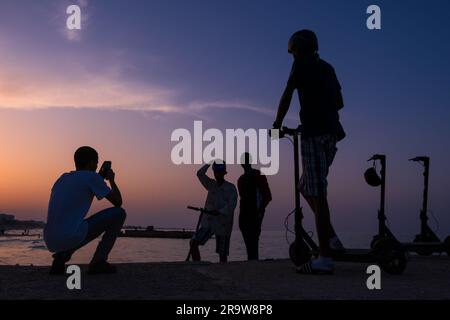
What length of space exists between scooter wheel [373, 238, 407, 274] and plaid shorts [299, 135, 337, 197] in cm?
110

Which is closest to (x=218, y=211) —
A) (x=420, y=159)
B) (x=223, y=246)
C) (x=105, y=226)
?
(x=223, y=246)

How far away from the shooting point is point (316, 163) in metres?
5.64

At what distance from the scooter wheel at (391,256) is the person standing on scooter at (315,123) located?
0.66 metres

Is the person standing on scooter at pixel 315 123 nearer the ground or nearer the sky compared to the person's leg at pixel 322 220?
nearer the sky

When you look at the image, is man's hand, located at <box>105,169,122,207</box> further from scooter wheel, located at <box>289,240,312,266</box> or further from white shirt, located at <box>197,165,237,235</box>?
white shirt, located at <box>197,165,237,235</box>

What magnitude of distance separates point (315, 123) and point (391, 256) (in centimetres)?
183

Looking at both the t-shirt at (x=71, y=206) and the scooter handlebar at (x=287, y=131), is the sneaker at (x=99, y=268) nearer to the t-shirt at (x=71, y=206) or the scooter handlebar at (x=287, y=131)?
the t-shirt at (x=71, y=206)

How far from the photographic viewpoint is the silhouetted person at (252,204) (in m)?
9.60

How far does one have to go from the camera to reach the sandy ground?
4.34m

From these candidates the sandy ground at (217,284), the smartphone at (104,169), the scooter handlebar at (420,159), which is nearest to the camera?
the sandy ground at (217,284)

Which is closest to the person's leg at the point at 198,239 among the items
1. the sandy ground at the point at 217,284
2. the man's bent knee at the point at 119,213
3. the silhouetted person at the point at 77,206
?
the sandy ground at the point at 217,284

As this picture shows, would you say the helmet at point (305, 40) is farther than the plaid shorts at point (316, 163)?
Yes

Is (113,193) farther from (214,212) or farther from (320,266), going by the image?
(214,212)
